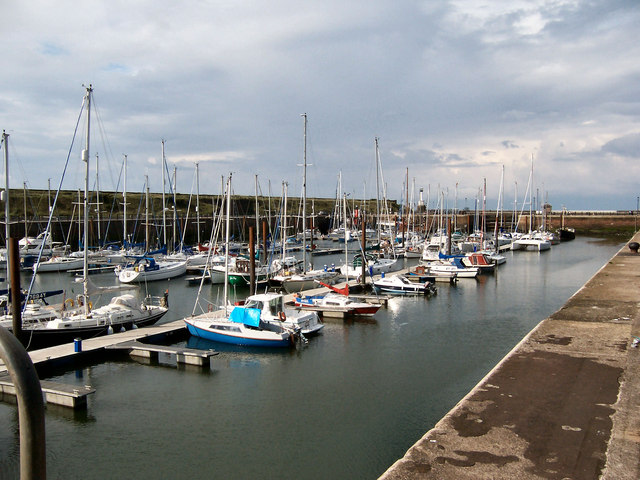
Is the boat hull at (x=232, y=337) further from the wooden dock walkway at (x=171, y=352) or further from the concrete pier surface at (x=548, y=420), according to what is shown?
the concrete pier surface at (x=548, y=420)

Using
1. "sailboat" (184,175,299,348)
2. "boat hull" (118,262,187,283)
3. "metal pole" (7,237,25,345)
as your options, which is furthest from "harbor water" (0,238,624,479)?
"boat hull" (118,262,187,283)

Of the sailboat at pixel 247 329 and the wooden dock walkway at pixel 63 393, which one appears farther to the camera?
the sailboat at pixel 247 329

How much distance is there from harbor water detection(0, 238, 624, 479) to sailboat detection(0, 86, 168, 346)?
3.11 metres

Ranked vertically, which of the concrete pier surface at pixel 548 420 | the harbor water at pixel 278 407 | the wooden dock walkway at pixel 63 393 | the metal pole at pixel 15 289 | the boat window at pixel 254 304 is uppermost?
the metal pole at pixel 15 289

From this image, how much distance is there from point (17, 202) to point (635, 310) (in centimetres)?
9497

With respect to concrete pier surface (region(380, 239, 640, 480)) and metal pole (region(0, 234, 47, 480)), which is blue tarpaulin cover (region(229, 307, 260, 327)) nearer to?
concrete pier surface (region(380, 239, 640, 480))

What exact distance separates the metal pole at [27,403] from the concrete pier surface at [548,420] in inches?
309

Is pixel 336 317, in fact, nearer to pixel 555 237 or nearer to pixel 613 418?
pixel 613 418

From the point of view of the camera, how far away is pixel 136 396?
1961 cm

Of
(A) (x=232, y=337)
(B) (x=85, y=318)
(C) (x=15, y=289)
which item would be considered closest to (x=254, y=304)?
(A) (x=232, y=337)

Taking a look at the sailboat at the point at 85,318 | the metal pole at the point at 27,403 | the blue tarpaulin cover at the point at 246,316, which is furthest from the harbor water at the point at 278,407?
the metal pole at the point at 27,403

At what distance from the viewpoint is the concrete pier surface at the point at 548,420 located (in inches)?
420

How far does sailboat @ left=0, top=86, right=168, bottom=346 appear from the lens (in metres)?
24.3

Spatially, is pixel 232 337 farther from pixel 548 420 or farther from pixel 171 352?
pixel 548 420
